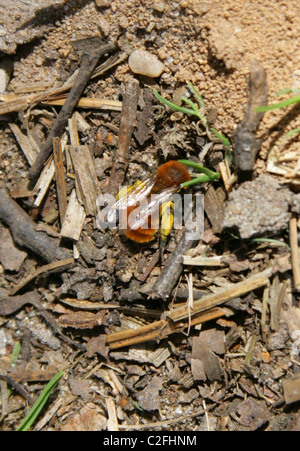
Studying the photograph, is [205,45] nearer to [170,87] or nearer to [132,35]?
[170,87]

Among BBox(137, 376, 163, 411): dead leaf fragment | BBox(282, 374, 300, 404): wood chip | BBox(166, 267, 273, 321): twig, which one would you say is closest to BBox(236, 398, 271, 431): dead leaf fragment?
BBox(282, 374, 300, 404): wood chip

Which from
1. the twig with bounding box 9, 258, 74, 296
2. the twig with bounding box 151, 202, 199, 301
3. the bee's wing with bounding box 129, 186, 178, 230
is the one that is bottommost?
the twig with bounding box 9, 258, 74, 296

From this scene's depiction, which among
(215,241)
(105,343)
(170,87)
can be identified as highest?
(170,87)

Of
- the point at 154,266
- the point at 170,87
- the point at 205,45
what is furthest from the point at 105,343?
the point at 205,45

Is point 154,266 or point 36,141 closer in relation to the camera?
point 154,266

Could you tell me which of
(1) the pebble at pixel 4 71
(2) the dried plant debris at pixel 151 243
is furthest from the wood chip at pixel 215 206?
(1) the pebble at pixel 4 71

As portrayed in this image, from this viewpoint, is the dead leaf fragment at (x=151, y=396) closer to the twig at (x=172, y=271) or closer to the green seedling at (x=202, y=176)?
the twig at (x=172, y=271)

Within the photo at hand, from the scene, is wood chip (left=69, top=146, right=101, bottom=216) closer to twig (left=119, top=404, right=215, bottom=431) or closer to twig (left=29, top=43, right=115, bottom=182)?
twig (left=29, top=43, right=115, bottom=182)
